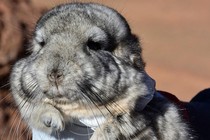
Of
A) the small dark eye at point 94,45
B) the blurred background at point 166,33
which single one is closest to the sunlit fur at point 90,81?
the small dark eye at point 94,45

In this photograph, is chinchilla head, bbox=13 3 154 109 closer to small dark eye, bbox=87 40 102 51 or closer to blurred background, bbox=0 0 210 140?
small dark eye, bbox=87 40 102 51

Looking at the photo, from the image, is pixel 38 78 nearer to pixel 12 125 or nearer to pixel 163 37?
pixel 12 125

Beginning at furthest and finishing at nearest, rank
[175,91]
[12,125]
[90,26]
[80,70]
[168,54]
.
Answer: [168,54], [175,91], [12,125], [90,26], [80,70]

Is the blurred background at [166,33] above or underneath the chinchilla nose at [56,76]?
underneath

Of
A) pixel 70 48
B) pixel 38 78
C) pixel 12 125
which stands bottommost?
pixel 12 125

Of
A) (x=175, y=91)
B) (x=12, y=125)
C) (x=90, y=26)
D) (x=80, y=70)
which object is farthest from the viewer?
(x=175, y=91)

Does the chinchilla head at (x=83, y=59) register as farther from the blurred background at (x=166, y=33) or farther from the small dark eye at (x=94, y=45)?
the blurred background at (x=166, y=33)

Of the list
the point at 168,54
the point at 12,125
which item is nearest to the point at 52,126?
the point at 12,125

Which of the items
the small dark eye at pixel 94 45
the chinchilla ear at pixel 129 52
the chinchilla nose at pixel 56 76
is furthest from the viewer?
the chinchilla ear at pixel 129 52
